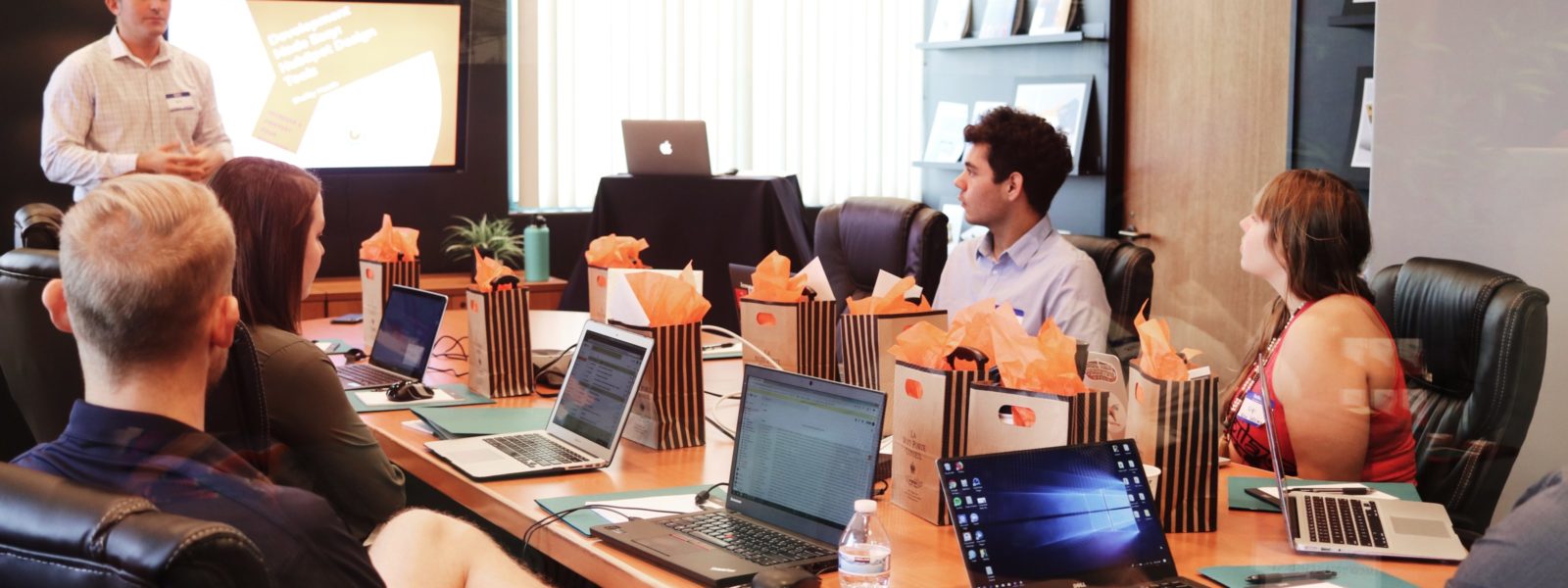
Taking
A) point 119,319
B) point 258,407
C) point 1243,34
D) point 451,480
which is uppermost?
point 1243,34

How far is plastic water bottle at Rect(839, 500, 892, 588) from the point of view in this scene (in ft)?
5.15

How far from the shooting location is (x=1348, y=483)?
2.07 meters

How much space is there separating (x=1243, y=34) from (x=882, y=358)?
2776 mm

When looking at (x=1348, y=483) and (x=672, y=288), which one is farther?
(x=672, y=288)

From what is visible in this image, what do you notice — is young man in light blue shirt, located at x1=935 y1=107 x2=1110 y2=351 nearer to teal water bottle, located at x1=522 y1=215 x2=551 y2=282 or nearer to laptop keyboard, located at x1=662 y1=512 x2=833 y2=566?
laptop keyboard, located at x1=662 y1=512 x2=833 y2=566

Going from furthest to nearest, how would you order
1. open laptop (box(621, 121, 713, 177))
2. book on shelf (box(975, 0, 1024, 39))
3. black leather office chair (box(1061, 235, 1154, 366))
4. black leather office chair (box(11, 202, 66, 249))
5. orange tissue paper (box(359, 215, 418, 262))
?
book on shelf (box(975, 0, 1024, 39)) < open laptop (box(621, 121, 713, 177)) < orange tissue paper (box(359, 215, 418, 262)) < black leather office chair (box(1061, 235, 1154, 366)) < black leather office chair (box(11, 202, 66, 249))

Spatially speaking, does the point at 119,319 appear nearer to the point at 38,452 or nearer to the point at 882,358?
the point at 38,452

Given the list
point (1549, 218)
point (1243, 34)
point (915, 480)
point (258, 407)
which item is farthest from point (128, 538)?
point (1243, 34)

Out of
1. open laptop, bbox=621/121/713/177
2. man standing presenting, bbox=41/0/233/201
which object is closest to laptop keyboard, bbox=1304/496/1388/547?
man standing presenting, bbox=41/0/233/201

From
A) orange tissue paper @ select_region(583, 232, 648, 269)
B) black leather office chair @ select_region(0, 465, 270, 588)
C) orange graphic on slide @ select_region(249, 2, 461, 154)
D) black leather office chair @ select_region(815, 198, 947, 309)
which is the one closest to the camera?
black leather office chair @ select_region(0, 465, 270, 588)

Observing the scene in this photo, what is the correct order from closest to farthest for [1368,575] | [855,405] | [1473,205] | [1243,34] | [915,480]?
1. [1368,575]
2. [855,405]
3. [915,480]
4. [1473,205]
5. [1243,34]

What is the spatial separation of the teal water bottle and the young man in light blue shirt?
232 centimetres

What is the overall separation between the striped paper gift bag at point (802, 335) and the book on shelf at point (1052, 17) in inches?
116

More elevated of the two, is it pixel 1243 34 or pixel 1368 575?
pixel 1243 34
